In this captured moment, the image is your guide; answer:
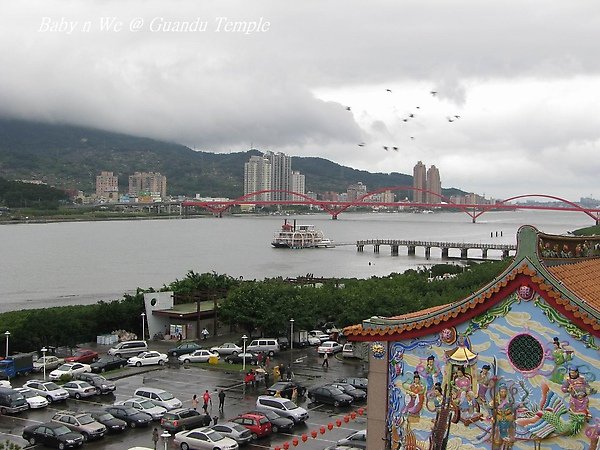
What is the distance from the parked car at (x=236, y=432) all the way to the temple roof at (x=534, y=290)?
715cm

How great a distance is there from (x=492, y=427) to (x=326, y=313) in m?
25.0

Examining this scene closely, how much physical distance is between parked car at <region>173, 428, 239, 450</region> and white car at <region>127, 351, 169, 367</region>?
1089 centimetres

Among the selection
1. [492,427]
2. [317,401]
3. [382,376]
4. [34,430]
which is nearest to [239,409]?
[317,401]

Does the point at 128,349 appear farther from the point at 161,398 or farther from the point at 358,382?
the point at 358,382

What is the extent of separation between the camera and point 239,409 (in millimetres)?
22984

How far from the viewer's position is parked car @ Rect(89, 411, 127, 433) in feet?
66.4

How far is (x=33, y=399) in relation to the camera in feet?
75.2

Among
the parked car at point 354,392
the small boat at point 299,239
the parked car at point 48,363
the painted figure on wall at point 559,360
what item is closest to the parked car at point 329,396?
the parked car at point 354,392

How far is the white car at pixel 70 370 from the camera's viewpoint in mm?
26969

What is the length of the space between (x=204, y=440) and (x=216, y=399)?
5.74 m

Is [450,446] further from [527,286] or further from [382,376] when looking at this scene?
[527,286]

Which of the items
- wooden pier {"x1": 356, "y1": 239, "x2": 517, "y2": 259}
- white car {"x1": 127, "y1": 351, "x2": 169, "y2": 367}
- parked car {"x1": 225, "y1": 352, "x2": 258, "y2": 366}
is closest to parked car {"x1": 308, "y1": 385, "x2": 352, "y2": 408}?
parked car {"x1": 225, "y1": 352, "x2": 258, "y2": 366}

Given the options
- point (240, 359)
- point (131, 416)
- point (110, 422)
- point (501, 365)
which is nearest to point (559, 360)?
point (501, 365)

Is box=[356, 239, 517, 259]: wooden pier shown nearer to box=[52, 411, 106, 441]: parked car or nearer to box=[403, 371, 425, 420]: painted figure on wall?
box=[52, 411, 106, 441]: parked car
